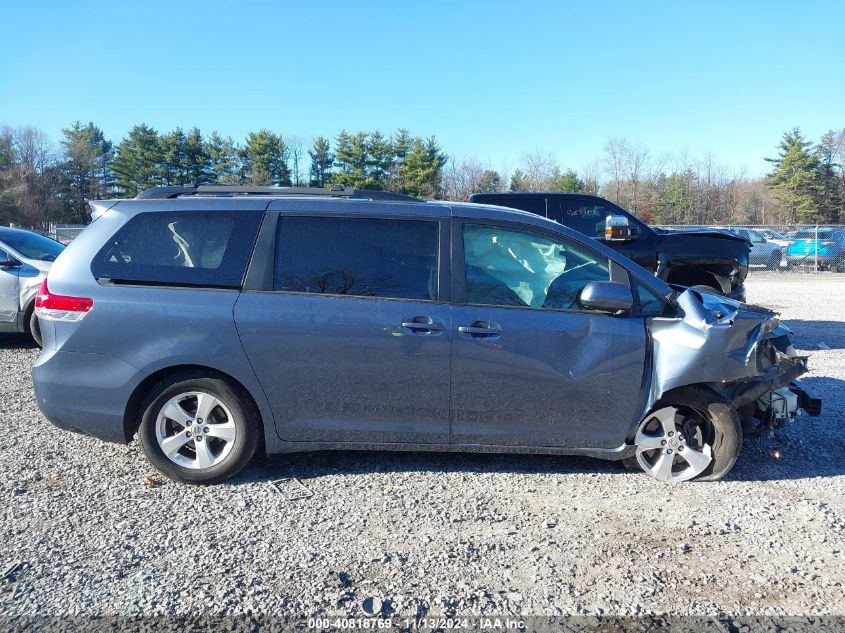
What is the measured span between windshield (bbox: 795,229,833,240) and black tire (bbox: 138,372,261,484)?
84.5 ft

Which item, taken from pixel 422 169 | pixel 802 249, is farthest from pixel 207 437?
pixel 422 169

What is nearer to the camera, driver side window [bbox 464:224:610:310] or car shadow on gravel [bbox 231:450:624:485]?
driver side window [bbox 464:224:610:310]

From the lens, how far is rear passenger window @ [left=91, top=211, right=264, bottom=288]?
13.4 ft

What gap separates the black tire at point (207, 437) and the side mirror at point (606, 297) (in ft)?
7.42

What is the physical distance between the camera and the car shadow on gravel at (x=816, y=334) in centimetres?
904

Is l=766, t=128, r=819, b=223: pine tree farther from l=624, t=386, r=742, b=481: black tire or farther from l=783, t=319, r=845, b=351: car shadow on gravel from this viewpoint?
l=624, t=386, r=742, b=481: black tire

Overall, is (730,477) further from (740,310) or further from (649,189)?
(649,189)

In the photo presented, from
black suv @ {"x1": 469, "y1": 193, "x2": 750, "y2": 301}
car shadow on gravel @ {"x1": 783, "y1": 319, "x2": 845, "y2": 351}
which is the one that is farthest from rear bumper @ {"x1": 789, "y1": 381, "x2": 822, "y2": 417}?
car shadow on gravel @ {"x1": 783, "y1": 319, "x2": 845, "y2": 351}

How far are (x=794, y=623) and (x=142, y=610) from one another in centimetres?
288

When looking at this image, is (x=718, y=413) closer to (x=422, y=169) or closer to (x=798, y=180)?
(x=422, y=169)

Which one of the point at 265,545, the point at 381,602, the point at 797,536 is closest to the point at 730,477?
the point at 797,536

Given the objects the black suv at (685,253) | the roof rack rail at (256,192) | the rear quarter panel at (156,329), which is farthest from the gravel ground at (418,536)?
the black suv at (685,253)

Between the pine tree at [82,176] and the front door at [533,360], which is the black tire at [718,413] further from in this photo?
the pine tree at [82,176]

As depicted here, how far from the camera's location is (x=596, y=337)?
402 centimetres
